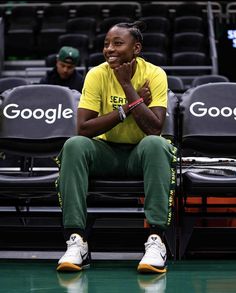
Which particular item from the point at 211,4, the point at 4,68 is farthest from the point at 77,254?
the point at 211,4

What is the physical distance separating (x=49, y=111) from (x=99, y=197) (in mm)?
819

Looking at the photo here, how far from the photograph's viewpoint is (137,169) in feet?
12.5

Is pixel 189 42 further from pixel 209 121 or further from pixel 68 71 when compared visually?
pixel 209 121

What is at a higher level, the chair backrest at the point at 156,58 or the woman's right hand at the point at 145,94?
the chair backrest at the point at 156,58

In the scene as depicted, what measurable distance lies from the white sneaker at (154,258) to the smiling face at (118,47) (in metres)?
0.99

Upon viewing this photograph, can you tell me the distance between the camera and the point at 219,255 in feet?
13.9

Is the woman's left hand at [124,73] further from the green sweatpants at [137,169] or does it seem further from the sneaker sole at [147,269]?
the sneaker sole at [147,269]

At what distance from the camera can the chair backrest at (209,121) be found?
4375 millimetres

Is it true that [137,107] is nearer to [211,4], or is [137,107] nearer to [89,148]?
[89,148]

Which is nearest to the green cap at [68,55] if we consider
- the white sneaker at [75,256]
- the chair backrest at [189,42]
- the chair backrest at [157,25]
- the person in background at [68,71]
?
the person in background at [68,71]

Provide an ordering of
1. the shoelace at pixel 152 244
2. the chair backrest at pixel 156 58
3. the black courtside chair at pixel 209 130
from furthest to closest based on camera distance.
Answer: the chair backrest at pixel 156 58, the black courtside chair at pixel 209 130, the shoelace at pixel 152 244

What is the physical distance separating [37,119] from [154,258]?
1437 mm

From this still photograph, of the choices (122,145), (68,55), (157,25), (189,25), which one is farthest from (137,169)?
(189,25)

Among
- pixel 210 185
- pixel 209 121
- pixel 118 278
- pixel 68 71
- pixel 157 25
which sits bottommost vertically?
pixel 118 278
